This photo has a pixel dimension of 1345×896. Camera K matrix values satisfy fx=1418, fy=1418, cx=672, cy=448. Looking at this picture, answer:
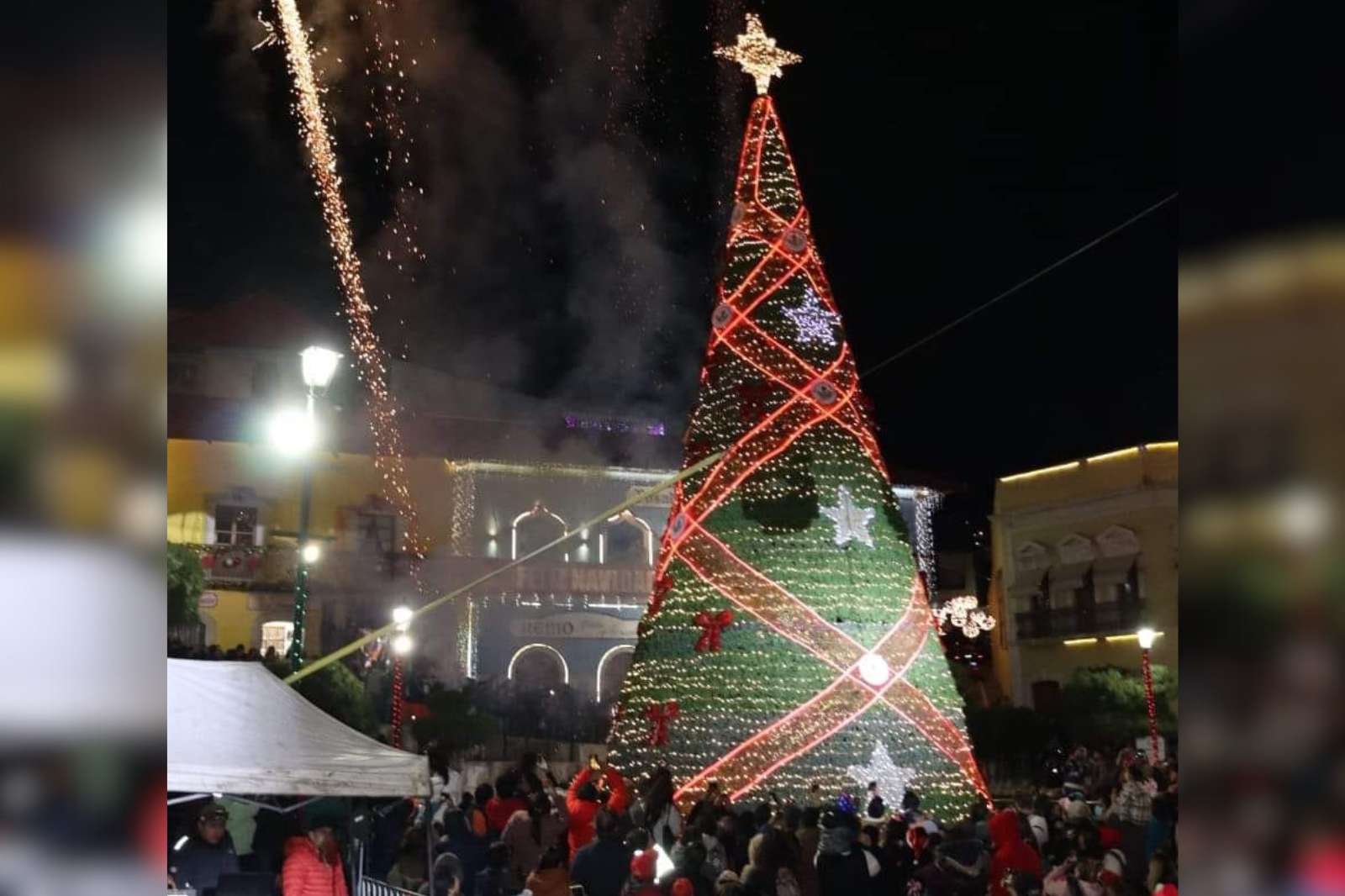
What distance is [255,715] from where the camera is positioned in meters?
6.79

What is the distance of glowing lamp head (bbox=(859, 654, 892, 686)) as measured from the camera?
11227 mm

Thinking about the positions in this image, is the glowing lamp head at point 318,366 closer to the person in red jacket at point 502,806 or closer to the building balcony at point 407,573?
the person in red jacket at point 502,806

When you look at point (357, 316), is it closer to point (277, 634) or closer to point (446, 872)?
point (277, 634)

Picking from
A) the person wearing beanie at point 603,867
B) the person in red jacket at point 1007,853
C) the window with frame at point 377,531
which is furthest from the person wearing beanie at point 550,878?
the window with frame at point 377,531

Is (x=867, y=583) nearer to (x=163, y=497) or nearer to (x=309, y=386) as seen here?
(x=309, y=386)

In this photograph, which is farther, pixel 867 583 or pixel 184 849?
pixel 867 583

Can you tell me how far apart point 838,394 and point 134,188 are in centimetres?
1028

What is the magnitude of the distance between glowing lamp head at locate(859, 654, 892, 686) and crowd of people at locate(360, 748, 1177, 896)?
83cm

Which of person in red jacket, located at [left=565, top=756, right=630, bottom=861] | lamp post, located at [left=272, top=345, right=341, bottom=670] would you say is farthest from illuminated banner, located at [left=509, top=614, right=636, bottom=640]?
person in red jacket, located at [left=565, top=756, right=630, bottom=861]

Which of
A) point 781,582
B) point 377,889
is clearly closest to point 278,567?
point 781,582

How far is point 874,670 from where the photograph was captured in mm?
11266

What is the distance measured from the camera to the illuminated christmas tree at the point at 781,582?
11055mm

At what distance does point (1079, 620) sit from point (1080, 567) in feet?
4.03

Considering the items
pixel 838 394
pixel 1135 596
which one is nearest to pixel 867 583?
pixel 838 394
